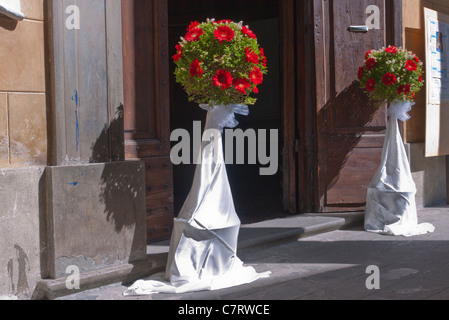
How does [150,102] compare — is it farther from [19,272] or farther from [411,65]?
[411,65]

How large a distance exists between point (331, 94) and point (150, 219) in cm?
294

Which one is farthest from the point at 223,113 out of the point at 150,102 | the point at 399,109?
the point at 399,109

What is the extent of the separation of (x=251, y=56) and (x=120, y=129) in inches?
47.6

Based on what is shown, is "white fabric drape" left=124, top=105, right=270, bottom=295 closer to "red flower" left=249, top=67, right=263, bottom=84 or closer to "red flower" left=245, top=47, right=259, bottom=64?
"red flower" left=249, top=67, right=263, bottom=84

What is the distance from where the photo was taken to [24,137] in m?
3.77

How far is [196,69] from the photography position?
393 cm

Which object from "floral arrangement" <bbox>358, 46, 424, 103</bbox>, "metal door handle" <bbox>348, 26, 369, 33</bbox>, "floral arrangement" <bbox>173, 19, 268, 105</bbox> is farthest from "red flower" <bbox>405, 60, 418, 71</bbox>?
"floral arrangement" <bbox>173, 19, 268, 105</bbox>

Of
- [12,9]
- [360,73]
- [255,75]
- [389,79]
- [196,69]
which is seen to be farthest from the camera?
[360,73]

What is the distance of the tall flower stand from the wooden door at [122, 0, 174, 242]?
2446mm

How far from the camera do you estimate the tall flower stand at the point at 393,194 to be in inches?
234

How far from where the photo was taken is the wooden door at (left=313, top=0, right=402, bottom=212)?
6.51m

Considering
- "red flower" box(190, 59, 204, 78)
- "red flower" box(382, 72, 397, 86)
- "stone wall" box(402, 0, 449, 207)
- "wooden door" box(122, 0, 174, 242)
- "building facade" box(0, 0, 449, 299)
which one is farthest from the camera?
"stone wall" box(402, 0, 449, 207)
